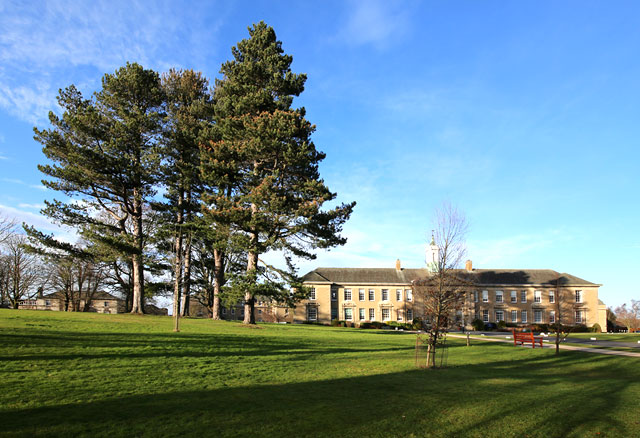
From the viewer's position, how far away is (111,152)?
98.2 feet

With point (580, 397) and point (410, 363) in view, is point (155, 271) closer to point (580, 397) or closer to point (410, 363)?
point (410, 363)

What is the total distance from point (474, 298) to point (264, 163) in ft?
161

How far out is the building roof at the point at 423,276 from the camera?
65938mm

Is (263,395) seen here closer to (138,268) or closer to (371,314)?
(138,268)

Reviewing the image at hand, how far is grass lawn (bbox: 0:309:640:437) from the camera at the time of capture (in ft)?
21.3

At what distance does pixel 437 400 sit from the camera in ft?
30.0

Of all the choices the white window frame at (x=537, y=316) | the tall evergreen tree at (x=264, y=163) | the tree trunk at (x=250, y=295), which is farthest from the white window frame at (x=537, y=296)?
the tree trunk at (x=250, y=295)

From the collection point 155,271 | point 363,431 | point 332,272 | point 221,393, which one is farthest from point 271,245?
point 332,272

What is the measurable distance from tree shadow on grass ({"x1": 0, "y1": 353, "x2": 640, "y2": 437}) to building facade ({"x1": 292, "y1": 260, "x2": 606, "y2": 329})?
53300mm

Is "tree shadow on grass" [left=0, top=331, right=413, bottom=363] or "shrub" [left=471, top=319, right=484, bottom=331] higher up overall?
"tree shadow on grass" [left=0, top=331, right=413, bottom=363]

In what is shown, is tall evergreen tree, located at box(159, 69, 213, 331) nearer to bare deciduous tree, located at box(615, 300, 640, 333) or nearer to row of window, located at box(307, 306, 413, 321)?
row of window, located at box(307, 306, 413, 321)

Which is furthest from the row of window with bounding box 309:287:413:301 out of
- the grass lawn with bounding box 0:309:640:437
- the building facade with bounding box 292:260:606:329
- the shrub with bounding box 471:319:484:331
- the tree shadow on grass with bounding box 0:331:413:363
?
the grass lawn with bounding box 0:309:640:437

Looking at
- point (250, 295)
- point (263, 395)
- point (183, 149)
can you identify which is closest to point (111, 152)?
point (183, 149)

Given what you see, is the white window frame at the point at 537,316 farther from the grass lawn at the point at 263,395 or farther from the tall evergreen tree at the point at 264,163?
the grass lawn at the point at 263,395
